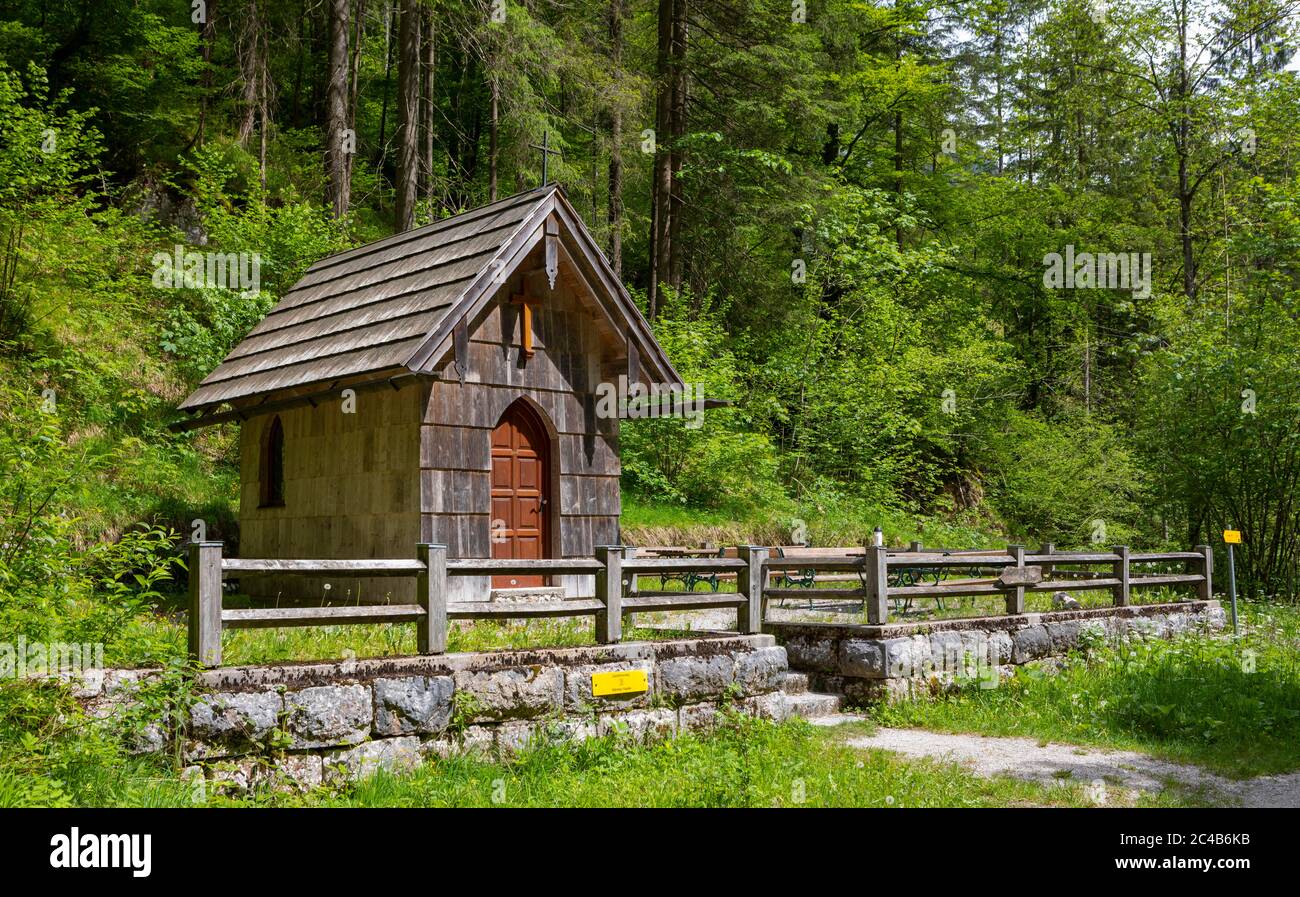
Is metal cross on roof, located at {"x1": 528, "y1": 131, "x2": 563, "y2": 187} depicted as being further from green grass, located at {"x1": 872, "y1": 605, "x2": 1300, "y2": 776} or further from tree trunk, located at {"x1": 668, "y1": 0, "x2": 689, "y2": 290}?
green grass, located at {"x1": 872, "y1": 605, "x2": 1300, "y2": 776}

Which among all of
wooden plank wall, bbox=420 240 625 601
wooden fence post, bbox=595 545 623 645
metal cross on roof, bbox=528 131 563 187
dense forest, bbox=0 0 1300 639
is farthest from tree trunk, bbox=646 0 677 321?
wooden fence post, bbox=595 545 623 645

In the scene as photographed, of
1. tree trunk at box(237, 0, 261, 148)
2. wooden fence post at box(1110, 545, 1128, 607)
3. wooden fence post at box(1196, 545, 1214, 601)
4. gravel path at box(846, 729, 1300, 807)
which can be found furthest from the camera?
tree trunk at box(237, 0, 261, 148)

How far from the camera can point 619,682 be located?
1074 cm

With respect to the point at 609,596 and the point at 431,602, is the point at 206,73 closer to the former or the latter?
the point at 609,596

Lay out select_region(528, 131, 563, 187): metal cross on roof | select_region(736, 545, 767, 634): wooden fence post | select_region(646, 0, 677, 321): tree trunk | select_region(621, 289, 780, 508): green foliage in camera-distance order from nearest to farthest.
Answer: select_region(736, 545, 767, 634): wooden fence post
select_region(528, 131, 563, 187): metal cross on roof
select_region(621, 289, 780, 508): green foliage
select_region(646, 0, 677, 321): tree trunk

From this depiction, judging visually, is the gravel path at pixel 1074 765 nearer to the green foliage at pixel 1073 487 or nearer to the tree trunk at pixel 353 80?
the green foliage at pixel 1073 487

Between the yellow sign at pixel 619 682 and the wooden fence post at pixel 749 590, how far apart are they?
5.99ft

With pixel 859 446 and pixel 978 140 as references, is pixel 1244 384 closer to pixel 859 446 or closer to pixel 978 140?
pixel 859 446

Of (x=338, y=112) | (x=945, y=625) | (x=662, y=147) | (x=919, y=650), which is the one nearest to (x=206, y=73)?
(x=338, y=112)

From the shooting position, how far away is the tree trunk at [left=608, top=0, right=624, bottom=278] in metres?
28.5

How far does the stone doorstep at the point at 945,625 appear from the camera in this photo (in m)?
13.7

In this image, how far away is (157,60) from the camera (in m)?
26.4

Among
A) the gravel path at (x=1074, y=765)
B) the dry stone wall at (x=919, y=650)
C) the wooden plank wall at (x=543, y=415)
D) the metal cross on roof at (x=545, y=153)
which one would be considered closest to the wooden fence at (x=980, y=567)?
the dry stone wall at (x=919, y=650)

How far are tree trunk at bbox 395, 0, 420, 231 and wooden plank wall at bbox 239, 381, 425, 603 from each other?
8.07m
